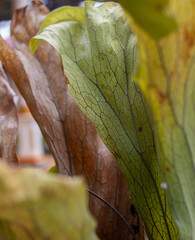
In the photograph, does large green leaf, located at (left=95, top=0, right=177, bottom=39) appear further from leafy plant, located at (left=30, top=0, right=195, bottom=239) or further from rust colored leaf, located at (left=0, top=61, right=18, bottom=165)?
rust colored leaf, located at (left=0, top=61, right=18, bottom=165)

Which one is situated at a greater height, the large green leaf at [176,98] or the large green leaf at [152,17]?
the large green leaf at [152,17]

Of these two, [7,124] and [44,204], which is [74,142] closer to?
[7,124]

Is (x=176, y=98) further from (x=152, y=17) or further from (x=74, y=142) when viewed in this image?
(x=74, y=142)

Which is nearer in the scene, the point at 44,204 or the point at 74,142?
the point at 44,204

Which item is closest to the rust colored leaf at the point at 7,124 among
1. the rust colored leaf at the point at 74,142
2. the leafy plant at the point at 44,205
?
the rust colored leaf at the point at 74,142

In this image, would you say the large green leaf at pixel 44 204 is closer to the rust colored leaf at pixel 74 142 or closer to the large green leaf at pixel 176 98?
the large green leaf at pixel 176 98

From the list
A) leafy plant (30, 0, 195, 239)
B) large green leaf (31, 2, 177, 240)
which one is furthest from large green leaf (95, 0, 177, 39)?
large green leaf (31, 2, 177, 240)

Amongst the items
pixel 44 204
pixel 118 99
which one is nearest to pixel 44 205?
pixel 44 204
